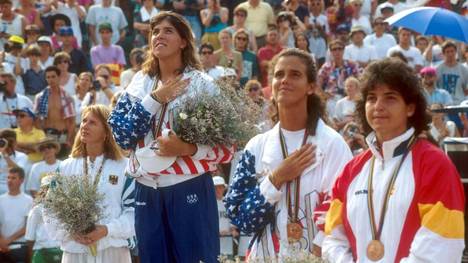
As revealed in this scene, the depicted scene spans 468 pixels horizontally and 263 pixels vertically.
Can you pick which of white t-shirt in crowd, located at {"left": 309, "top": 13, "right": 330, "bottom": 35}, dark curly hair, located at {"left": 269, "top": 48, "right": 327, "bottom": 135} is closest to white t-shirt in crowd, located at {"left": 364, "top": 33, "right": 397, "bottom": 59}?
white t-shirt in crowd, located at {"left": 309, "top": 13, "right": 330, "bottom": 35}

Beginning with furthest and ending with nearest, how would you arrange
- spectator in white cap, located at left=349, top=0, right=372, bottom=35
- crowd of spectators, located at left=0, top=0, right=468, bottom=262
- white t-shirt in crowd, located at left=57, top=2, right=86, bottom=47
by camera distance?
spectator in white cap, located at left=349, top=0, right=372, bottom=35 → white t-shirt in crowd, located at left=57, top=2, right=86, bottom=47 → crowd of spectators, located at left=0, top=0, right=468, bottom=262

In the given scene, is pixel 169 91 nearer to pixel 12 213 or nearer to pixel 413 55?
pixel 12 213

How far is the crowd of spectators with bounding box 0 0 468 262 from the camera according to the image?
1563cm

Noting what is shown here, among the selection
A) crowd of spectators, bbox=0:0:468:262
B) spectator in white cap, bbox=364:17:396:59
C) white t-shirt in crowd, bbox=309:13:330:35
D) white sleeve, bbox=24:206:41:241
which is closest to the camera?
white sleeve, bbox=24:206:41:241

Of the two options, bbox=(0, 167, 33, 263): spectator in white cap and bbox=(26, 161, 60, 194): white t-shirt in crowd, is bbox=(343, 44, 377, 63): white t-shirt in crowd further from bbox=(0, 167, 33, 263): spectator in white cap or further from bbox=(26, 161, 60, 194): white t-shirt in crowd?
bbox=(0, 167, 33, 263): spectator in white cap

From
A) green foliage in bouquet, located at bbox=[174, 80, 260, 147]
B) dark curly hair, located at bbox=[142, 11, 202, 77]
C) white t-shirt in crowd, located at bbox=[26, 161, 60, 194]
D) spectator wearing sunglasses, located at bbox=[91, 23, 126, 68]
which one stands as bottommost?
white t-shirt in crowd, located at bbox=[26, 161, 60, 194]

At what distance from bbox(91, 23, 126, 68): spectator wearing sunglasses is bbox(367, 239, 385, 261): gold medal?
15012 mm

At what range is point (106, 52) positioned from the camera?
20844 millimetres

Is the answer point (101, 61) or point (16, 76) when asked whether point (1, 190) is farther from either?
point (101, 61)

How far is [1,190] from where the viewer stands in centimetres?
1550

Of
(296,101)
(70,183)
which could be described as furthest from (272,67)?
(70,183)

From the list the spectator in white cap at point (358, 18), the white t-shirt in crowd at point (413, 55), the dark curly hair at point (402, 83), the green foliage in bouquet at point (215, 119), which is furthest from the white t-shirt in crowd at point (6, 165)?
the dark curly hair at point (402, 83)

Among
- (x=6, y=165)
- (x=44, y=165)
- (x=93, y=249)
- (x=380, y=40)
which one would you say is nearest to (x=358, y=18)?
(x=380, y=40)

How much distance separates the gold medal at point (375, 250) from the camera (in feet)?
19.6
